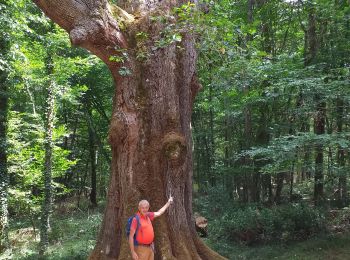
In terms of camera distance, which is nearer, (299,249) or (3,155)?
(299,249)

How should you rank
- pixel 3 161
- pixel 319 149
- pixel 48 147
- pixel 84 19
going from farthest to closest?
pixel 48 147 → pixel 3 161 → pixel 319 149 → pixel 84 19

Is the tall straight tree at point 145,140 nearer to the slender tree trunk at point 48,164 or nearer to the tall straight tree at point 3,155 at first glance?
the tall straight tree at point 3,155

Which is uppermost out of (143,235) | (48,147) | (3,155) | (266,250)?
(48,147)

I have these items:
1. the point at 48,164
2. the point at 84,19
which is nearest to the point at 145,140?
the point at 84,19

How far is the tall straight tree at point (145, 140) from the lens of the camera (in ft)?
19.7

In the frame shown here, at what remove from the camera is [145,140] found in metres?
6.17

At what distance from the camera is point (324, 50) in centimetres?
1148

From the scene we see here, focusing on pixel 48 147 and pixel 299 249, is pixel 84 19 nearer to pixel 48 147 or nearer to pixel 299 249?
pixel 299 249

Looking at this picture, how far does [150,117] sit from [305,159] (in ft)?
19.0

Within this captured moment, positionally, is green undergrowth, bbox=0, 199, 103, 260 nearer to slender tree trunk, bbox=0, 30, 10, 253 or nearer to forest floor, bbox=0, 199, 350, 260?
forest floor, bbox=0, 199, 350, 260

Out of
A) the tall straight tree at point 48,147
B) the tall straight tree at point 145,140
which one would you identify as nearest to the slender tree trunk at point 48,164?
the tall straight tree at point 48,147

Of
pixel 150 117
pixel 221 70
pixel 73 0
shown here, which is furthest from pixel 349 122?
pixel 73 0

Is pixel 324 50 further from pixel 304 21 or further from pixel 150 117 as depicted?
pixel 150 117

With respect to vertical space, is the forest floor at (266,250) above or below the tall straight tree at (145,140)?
below
